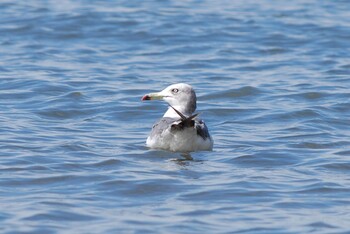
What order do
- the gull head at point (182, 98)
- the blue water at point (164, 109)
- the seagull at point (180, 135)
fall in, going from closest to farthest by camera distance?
the blue water at point (164, 109) → the seagull at point (180, 135) → the gull head at point (182, 98)

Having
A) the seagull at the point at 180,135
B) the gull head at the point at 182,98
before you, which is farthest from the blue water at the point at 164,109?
the gull head at the point at 182,98

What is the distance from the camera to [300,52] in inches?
727

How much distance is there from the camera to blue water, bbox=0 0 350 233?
28.5 feet

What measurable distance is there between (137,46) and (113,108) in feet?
17.4

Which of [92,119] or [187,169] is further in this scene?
[92,119]

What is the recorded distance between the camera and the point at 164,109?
13945mm

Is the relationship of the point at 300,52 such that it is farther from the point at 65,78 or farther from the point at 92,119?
the point at 92,119

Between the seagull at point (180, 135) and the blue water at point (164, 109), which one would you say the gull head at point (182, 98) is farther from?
the blue water at point (164, 109)

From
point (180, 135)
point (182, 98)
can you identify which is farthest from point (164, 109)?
point (180, 135)

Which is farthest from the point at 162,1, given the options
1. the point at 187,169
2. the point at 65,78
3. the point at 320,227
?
the point at 320,227

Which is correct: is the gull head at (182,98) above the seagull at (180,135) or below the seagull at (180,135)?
above

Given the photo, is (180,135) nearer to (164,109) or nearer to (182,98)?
(182,98)

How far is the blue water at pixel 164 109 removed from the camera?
8.67m

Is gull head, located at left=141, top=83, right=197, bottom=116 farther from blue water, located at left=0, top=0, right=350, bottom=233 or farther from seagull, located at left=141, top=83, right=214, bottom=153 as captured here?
blue water, located at left=0, top=0, right=350, bottom=233
